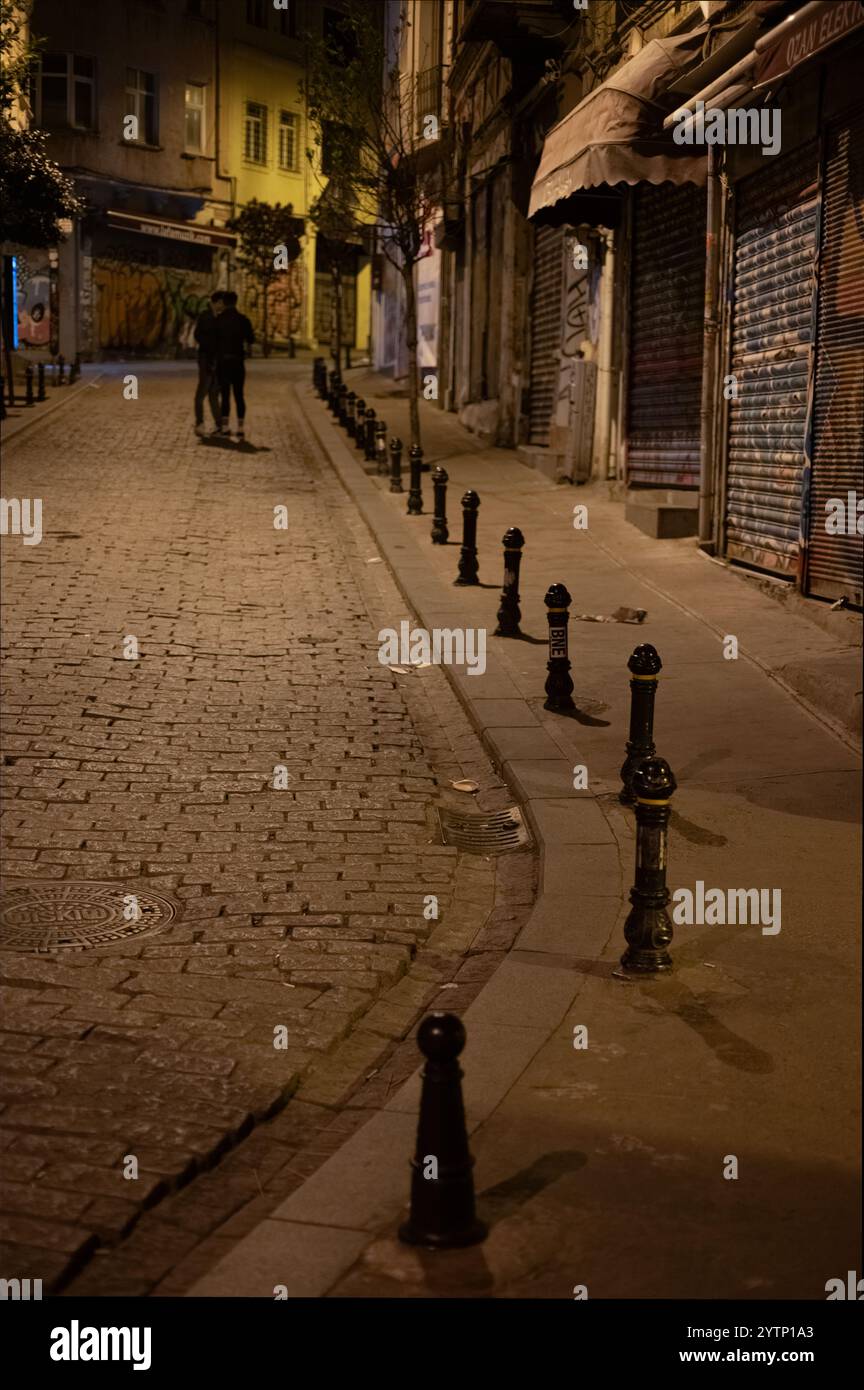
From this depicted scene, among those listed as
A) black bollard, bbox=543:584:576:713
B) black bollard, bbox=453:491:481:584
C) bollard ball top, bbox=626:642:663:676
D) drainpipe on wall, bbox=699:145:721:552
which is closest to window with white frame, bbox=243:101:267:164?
drainpipe on wall, bbox=699:145:721:552

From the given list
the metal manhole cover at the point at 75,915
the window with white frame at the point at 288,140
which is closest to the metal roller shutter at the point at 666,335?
the metal manhole cover at the point at 75,915

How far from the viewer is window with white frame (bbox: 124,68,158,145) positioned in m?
49.6

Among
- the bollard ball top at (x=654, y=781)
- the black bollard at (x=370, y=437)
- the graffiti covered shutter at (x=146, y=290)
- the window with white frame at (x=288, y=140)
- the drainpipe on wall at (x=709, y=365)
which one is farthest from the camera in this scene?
the window with white frame at (x=288, y=140)

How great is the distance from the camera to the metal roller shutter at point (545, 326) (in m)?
22.5

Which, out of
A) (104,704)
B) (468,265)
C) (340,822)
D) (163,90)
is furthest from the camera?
(163,90)

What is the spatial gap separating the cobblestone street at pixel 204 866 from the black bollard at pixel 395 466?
15.0 ft

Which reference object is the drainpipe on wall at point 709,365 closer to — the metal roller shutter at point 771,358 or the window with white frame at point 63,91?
the metal roller shutter at point 771,358

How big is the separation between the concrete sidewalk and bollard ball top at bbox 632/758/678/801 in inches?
24.2

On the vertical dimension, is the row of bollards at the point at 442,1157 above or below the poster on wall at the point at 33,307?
below

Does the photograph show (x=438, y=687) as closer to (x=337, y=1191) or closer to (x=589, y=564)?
(x=589, y=564)
